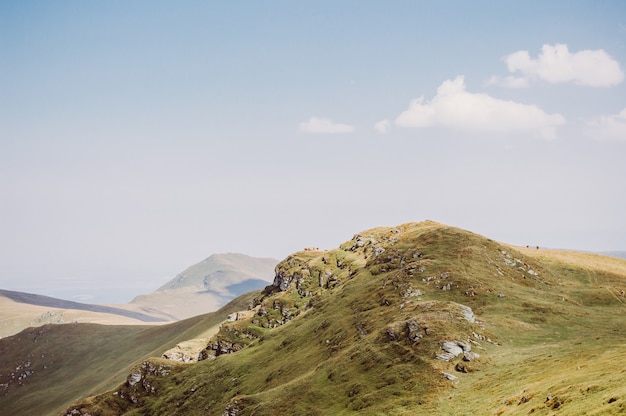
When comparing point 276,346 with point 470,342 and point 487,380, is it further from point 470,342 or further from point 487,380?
point 487,380

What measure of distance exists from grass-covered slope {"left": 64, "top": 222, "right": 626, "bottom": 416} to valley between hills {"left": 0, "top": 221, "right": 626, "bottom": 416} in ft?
1.18

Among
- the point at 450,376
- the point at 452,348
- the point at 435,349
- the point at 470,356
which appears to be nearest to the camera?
the point at 450,376

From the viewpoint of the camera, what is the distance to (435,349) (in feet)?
303

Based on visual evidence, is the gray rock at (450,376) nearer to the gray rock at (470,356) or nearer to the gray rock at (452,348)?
the gray rock at (470,356)

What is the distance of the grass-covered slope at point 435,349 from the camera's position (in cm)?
7100

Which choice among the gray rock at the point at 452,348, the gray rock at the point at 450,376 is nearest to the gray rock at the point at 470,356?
the gray rock at the point at 452,348

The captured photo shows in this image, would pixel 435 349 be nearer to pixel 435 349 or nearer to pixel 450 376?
pixel 435 349

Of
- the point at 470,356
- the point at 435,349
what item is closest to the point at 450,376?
the point at 470,356

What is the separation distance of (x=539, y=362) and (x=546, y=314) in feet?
111

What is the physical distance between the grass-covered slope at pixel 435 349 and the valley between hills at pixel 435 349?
0.36 metres

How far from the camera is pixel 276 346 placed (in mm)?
162000

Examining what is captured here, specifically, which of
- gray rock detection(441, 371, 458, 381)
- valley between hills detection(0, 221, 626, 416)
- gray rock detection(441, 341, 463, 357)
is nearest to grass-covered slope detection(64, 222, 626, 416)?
gray rock detection(441, 341, 463, 357)

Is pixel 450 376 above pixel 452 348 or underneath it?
underneath

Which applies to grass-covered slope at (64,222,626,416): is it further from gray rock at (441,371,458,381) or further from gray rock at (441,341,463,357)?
gray rock at (441,371,458,381)
